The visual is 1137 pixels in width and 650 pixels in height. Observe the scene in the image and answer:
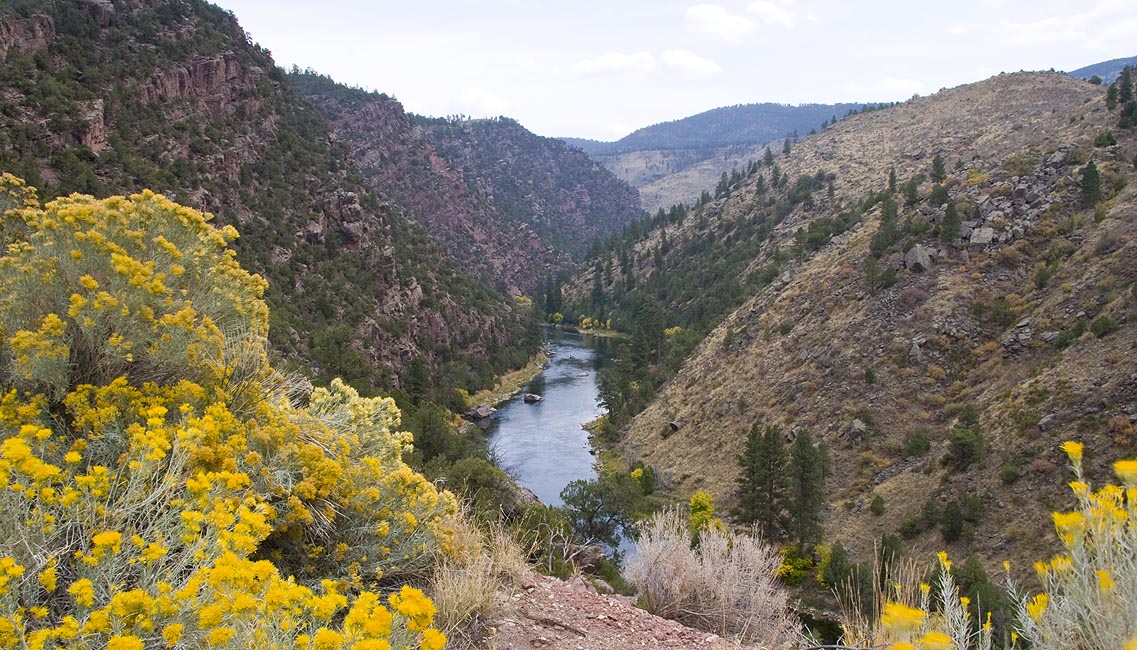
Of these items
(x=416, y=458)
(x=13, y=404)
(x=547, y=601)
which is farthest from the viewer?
(x=416, y=458)

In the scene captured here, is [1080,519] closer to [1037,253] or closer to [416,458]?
[416,458]

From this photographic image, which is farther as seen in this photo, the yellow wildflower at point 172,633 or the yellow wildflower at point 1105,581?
the yellow wildflower at point 1105,581

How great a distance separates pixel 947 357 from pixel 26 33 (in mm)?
51363

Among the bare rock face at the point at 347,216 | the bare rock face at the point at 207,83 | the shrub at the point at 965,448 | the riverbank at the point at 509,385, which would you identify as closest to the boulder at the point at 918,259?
the shrub at the point at 965,448

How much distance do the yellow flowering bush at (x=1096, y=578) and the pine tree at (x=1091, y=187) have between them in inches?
1432

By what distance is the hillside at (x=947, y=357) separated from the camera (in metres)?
22.8

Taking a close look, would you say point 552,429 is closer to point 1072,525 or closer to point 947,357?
point 947,357

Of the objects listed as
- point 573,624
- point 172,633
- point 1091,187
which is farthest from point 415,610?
point 1091,187

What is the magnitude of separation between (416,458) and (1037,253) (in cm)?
3081

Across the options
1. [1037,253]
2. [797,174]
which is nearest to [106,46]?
[1037,253]

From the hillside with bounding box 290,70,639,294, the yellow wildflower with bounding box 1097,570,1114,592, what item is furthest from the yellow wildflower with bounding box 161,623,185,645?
the hillside with bounding box 290,70,639,294

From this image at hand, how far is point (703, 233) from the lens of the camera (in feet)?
292

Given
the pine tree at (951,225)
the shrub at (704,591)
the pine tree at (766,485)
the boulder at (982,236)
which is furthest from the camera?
the pine tree at (951,225)

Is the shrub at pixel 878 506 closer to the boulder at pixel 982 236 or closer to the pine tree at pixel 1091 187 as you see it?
the boulder at pixel 982 236
